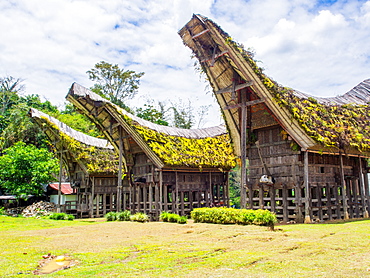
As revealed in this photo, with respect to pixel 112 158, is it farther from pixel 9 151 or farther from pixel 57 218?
pixel 9 151

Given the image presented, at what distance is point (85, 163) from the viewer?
22.7 m

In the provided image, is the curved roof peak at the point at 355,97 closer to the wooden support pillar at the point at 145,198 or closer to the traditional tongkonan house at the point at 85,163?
the wooden support pillar at the point at 145,198

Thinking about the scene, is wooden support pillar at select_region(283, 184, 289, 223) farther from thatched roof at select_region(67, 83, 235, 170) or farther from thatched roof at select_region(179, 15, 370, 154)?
thatched roof at select_region(67, 83, 235, 170)

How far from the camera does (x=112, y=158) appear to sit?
24531 mm

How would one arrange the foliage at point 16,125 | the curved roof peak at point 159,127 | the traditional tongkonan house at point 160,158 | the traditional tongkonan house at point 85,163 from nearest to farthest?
1. the curved roof peak at point 159,127
2. the traditional tongkonan house at point 160,158
3. the traditional tongkonan house at point 85,163
4. the foliage at point 16,125

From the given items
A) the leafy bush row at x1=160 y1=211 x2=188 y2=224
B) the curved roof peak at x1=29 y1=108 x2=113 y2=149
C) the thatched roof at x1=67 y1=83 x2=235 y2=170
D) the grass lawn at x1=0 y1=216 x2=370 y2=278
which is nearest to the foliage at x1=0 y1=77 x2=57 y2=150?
the curved roof peak at x1=29 y1=108 x2=113 y2=149

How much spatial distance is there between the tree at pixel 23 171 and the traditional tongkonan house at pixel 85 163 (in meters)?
1.90

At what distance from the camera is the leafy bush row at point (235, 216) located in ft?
32.9

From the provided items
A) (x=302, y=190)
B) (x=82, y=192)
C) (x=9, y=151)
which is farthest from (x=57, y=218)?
(x=302, y=190)

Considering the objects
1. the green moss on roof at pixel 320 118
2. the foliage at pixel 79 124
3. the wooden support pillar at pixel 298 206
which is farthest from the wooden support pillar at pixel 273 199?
the foliage at pixel 79 124

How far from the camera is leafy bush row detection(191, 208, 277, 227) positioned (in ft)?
32.9

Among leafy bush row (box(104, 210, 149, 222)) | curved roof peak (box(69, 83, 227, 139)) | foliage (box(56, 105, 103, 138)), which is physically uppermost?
foliage (box(56, 105, 103, 138))

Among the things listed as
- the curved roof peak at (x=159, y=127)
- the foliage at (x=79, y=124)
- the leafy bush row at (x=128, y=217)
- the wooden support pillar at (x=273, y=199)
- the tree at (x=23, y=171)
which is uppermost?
the foliage at (x=79, y=124)

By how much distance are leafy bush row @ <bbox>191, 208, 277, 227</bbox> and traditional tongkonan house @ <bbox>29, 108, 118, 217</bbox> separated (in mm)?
12460
